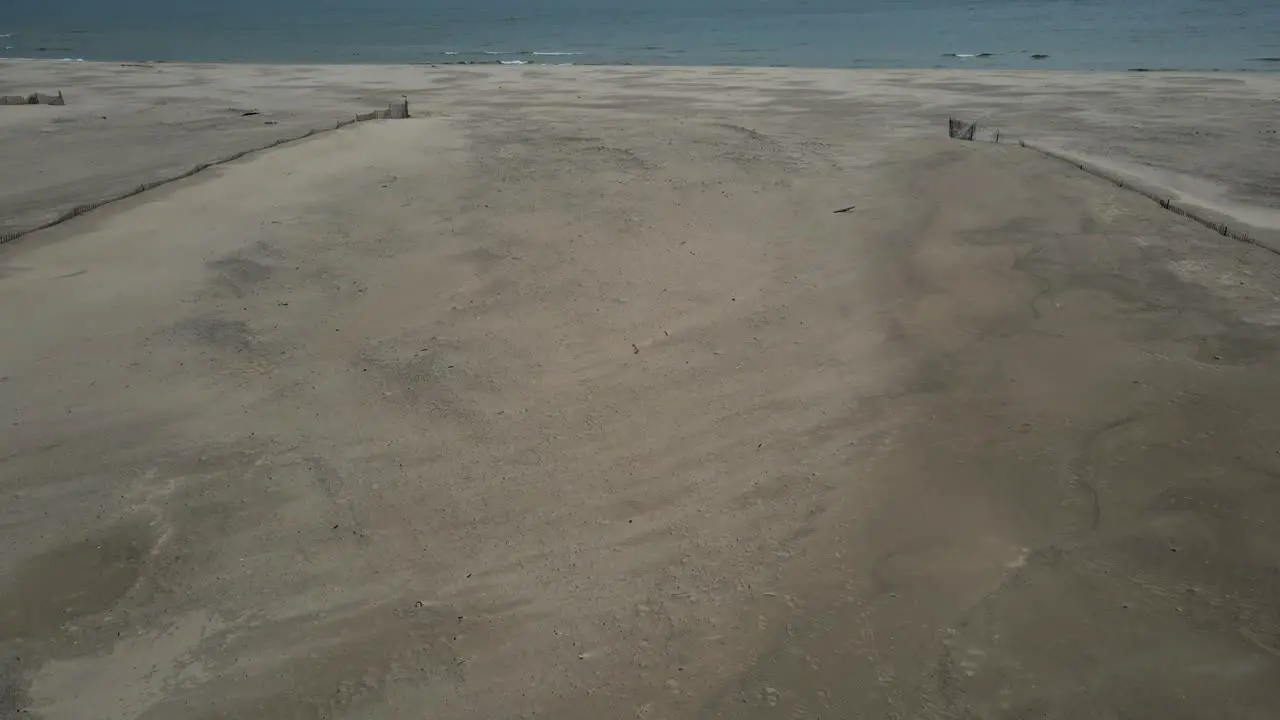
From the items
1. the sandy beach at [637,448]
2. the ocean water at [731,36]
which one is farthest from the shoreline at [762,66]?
the sandy beach at [637,448]

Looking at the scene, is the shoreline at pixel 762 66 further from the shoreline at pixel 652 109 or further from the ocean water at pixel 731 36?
the shoreline at pixel 652 109

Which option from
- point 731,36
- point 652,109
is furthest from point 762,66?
point 731,36

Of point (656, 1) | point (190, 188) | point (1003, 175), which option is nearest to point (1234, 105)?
point (1003, 175)

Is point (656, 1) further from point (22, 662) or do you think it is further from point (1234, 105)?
point (22, 662)

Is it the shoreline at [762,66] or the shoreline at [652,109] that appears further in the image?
the shoreline at [762,66]

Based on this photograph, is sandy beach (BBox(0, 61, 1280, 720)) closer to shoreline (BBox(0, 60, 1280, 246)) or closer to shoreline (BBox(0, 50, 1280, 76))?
shoreline (BBox(0, 60, 1280, 246))
